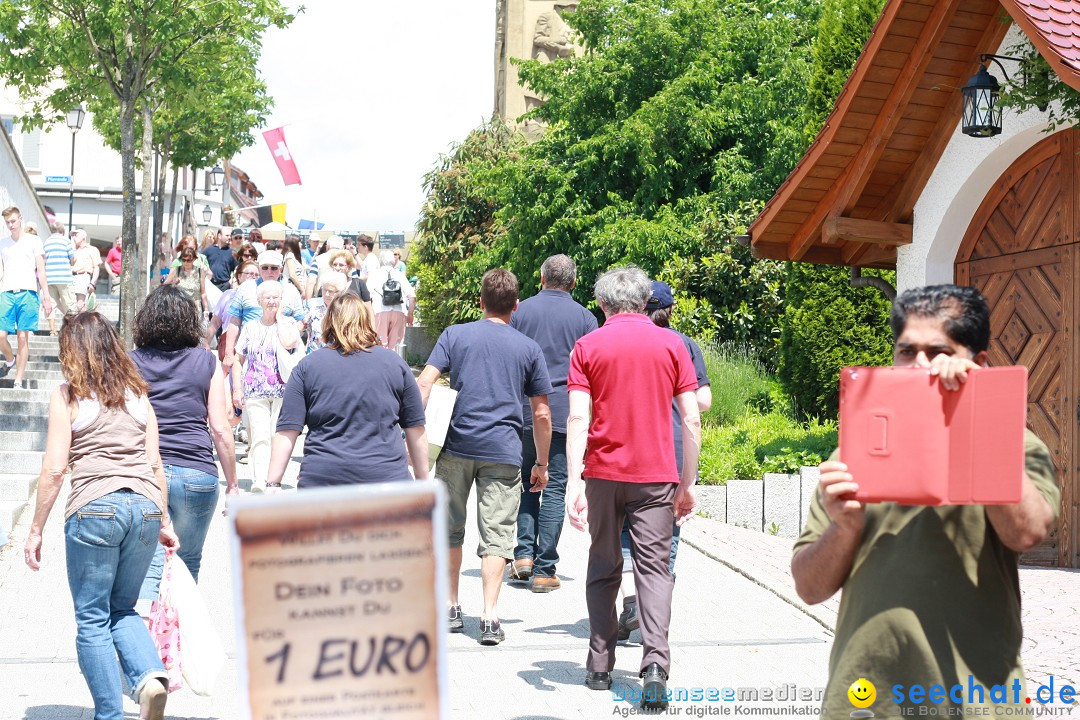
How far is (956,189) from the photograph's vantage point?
11.0 m

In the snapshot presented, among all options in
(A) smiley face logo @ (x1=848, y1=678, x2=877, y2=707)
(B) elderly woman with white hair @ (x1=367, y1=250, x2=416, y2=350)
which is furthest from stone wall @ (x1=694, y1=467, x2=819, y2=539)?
(A) smiley face logo @ (x1=848, y1=678, x2=877, y2=707)

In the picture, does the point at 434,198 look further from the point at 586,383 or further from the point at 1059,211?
the point at 586,383

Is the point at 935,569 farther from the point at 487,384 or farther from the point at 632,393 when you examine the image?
the point at 487,384

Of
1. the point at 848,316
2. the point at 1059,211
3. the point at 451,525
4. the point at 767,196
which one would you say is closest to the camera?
the point at 451,525

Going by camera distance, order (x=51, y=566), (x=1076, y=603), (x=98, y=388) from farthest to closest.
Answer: (x=51, y=566)
(x=1076, y=603)
(x=98, y=388)

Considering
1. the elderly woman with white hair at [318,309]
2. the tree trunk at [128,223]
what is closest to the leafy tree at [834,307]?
the elderly woman with white hair at [318,309]

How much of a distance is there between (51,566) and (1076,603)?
7073mm

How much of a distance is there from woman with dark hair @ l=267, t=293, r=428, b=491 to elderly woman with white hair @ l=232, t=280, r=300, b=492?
464 centimetres

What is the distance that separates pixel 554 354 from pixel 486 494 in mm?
1539

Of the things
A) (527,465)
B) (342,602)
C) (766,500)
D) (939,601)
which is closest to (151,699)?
(342,602)

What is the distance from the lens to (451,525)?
739 centimetres

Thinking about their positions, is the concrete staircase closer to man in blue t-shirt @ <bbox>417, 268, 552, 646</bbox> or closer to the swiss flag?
man in blue t-shirt @ <bbox>417, 268, 552, 646</bbox>

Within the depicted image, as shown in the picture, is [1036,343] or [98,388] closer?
[98,388]

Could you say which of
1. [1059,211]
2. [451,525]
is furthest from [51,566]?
[1059,211]
